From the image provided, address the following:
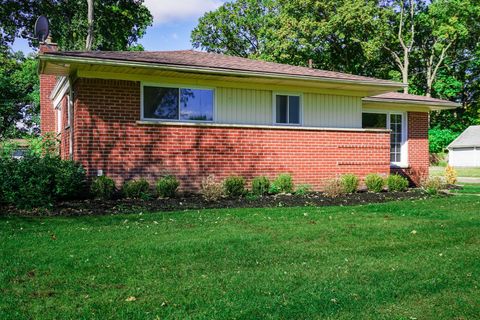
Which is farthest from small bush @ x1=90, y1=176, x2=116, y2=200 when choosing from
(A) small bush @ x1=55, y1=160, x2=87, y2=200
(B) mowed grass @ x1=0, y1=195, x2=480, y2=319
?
(B) mowed grass @ x1=0, y1=195, x2=480, y2=319

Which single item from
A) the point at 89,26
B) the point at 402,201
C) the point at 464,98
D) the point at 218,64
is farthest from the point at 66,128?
the point at 464,98

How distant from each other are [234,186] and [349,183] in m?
3.04

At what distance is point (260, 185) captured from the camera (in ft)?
38.3

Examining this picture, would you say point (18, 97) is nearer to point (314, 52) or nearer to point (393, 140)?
point (314, 52)

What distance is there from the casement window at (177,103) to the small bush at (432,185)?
5.93 m

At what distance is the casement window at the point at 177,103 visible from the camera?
38.2 ft

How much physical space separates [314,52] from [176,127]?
28.6 m

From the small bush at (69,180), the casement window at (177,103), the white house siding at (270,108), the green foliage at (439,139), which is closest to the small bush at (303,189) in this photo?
the white house siding at (270,108)

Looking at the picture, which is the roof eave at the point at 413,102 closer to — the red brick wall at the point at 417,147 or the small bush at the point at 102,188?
the red brick wall at the point at 417,147

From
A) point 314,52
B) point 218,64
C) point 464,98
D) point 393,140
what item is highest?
point 314,52

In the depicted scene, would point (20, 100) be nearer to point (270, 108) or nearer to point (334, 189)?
point (270, 108)

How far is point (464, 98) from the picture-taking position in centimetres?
4322

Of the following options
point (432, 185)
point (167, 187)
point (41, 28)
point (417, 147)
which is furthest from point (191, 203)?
point (417, 147)

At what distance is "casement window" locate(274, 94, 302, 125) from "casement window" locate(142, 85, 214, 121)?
1.94 meters
